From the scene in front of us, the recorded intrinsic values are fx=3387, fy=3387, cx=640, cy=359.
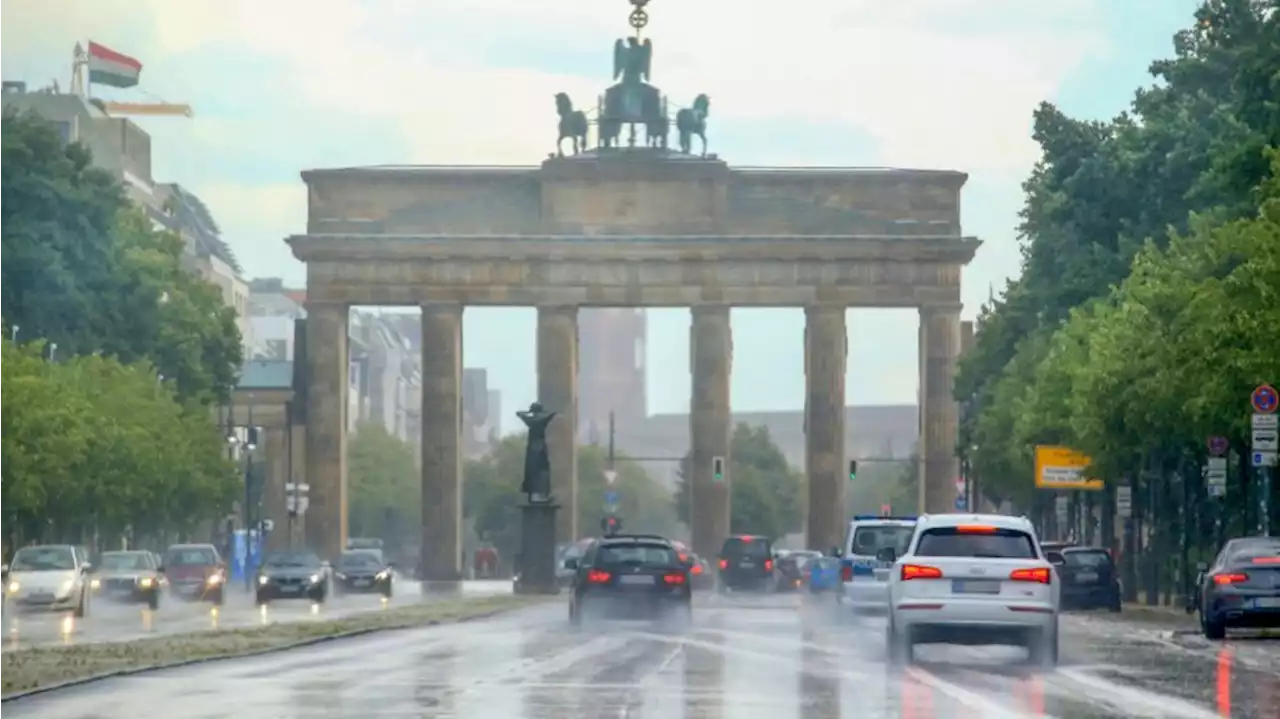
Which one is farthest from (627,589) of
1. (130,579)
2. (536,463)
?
(536,463)

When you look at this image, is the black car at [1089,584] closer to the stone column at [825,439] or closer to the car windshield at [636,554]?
the car windshield at [636,554]

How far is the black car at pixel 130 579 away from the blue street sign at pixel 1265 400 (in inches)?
1077

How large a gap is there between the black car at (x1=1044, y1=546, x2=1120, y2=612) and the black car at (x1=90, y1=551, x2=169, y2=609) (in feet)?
63.8

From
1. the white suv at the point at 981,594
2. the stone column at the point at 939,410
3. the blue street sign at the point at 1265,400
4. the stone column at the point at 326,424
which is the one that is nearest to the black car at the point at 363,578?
the stone column at the point at 326,424

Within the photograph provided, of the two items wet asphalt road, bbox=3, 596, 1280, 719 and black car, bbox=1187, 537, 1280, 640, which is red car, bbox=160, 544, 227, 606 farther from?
black car, bbox=1187, 537, 1280, 640

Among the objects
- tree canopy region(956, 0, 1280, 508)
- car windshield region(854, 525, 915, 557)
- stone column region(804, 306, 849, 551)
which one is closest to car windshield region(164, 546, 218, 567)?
tree canopy region(956, 0, 1280, 508)

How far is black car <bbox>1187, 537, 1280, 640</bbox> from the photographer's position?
47250mm

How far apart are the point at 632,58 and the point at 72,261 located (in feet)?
124

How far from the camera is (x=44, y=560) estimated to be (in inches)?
2621

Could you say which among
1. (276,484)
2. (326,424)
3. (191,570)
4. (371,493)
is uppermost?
(326,424)

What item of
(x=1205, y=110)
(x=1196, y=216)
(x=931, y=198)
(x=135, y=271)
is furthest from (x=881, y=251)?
(x=1196, y=216)

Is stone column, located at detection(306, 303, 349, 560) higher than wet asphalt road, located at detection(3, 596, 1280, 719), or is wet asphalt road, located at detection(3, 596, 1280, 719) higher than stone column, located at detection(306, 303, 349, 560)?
stone column, located at detection(306, 303, 349, 560)

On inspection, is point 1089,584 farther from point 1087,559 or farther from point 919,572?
point 919,572

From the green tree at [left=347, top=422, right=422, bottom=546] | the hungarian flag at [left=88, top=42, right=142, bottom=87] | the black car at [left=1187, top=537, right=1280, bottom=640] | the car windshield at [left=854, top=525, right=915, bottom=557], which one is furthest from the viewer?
the green tree at [left=347, top=422, right=422, bottom=546]
